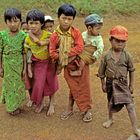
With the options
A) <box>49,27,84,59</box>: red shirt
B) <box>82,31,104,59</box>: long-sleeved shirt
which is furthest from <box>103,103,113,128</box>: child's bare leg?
<box>49,27,84,59</box>: red shirt

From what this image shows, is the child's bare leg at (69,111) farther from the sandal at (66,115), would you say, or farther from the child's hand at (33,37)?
the child's hand at (33,37)

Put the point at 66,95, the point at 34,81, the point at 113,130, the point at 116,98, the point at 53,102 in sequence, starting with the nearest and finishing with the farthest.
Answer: the point at 116,98 < the point at 113,130 < the point at 34,81 < the point at 53,102 < the point at 66,95

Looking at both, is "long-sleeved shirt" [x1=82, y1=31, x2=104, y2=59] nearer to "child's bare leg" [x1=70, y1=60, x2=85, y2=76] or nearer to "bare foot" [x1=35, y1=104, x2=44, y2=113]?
"child's bare leg" [x1=70, y1=60, x2=85, y2=76]

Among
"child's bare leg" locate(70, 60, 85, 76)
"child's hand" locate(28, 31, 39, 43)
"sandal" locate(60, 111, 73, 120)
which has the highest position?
"child's hand" locate(28, 31, 39, 43)

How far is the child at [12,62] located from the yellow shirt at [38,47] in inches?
4.0

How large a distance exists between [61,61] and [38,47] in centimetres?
38

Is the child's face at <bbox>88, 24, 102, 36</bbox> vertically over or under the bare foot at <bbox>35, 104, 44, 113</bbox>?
over

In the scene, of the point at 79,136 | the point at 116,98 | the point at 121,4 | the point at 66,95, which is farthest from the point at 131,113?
the point at 121,4

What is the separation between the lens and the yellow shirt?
5.07 meters

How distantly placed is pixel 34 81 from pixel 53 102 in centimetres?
54

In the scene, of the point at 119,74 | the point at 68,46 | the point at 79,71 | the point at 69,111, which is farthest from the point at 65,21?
the point at 69,111

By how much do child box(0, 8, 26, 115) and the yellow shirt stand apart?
0.10 m

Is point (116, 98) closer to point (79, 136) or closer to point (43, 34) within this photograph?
point (79, 136)

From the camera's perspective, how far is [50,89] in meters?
5.43
